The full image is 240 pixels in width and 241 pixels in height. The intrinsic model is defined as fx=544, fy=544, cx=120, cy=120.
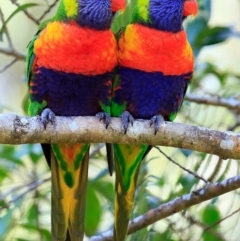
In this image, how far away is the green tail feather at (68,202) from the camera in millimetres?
2492

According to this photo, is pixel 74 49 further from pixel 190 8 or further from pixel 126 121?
pixel 190 8

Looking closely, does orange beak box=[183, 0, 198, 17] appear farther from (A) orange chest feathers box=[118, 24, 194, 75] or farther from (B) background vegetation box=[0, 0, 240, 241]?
(B) background vegetation box=[0, 0, 240, 241]

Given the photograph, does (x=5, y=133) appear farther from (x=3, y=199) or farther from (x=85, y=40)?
(x=3, y=199)

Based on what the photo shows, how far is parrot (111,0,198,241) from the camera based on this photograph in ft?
8.16

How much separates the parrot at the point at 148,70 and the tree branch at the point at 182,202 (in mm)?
76

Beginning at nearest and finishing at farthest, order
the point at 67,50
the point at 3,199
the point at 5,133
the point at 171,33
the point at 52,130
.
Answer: the point at 5,133, the point at 52,130, the point at 67,50, the point at 171,33, the point at 3,199

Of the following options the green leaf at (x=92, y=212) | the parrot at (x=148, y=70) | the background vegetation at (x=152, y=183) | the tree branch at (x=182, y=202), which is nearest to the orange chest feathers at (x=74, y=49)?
the parrot at (x=148, y=70)

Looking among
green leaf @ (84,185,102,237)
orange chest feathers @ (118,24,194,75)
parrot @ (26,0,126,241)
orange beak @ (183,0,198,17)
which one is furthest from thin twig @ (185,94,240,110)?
green leaf @ (84,185,102,237)

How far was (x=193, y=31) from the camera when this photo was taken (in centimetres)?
295

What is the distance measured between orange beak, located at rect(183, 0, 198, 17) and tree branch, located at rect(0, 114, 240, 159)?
72 cm

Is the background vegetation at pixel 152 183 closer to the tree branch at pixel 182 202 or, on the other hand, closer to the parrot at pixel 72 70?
the tree branch at pixel 182 202

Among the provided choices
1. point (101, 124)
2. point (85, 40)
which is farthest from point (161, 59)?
point (101, 124)

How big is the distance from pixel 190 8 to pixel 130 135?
81 centimetres

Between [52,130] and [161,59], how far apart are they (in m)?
0.70
